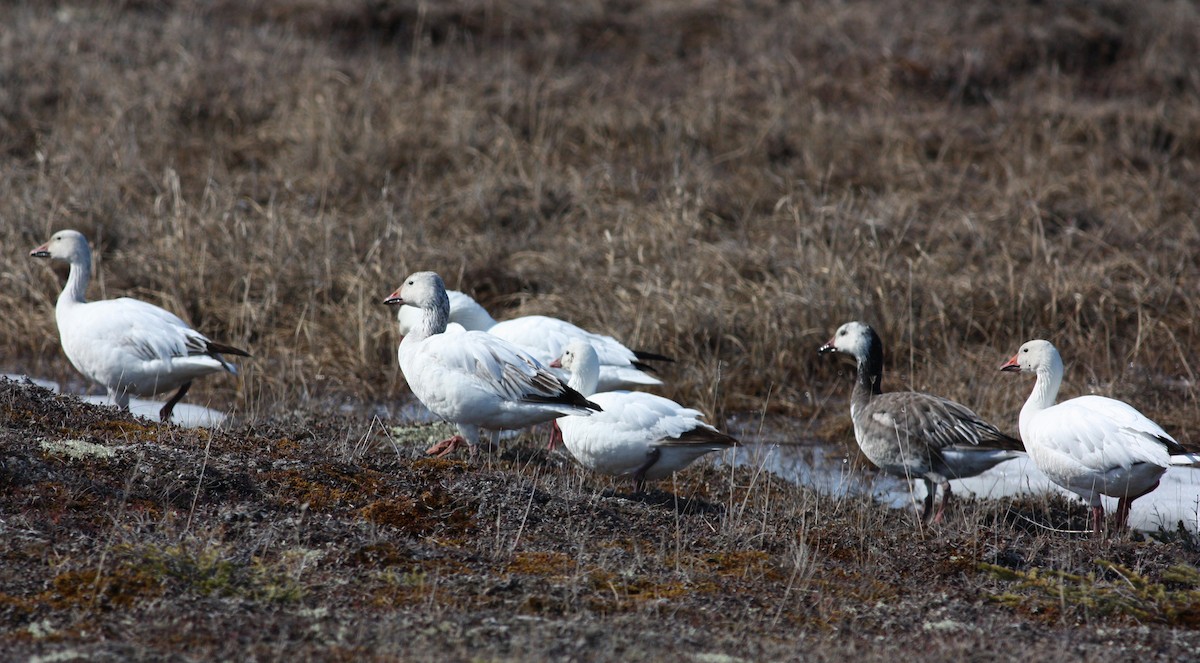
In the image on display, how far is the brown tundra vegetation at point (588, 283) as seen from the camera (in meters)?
4.19

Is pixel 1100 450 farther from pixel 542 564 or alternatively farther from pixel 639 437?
pixel 542 564

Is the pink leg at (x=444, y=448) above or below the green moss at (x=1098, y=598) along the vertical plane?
below

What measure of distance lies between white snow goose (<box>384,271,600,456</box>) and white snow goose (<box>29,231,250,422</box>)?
1.21m

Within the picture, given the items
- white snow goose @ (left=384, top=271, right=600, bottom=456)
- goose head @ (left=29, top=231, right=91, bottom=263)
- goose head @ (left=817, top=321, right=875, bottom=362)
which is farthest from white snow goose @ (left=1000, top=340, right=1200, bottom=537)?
goose head @ (left=29, top=231, right=91, bottom=263)

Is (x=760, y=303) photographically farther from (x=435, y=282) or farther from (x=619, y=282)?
(x=435, y=282)

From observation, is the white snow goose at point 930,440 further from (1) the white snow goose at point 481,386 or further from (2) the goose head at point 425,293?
(2) the goose head at point 425,293

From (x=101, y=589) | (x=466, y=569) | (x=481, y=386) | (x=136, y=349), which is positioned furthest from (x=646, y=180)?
(x=101, y=589)

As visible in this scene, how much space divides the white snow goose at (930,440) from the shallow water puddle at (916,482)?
6.9 inches

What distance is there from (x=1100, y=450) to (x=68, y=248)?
654cm

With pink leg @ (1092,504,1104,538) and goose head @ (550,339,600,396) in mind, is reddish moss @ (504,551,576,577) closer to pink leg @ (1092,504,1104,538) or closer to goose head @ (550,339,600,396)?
goose head @ (550,339,600,396)

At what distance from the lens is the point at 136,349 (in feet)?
23.9

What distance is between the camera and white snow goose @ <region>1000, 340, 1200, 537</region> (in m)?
6.01

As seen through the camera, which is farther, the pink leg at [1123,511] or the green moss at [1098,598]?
the pink leg at [1123,511]

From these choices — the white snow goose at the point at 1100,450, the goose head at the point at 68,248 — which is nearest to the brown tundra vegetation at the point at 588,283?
the white snow goose at the point at 1100,450
